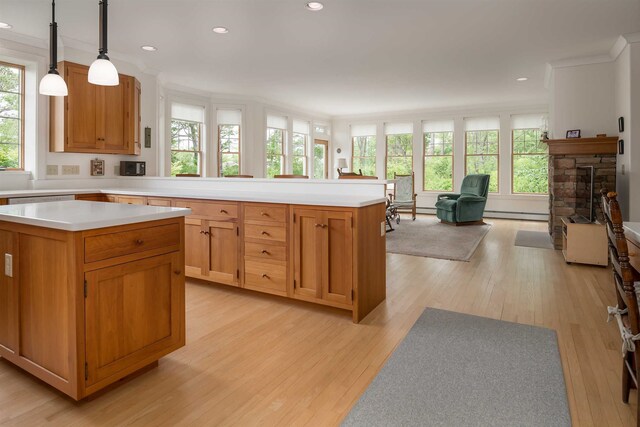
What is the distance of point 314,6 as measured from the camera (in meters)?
3.75

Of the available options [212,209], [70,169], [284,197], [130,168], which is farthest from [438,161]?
[70,169]

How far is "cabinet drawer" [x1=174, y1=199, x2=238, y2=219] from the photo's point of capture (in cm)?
336

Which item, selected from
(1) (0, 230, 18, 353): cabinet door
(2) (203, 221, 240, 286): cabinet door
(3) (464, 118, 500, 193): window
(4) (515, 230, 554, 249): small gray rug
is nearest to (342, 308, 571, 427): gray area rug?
(2) (203, 221, 240, 286): cabinet door

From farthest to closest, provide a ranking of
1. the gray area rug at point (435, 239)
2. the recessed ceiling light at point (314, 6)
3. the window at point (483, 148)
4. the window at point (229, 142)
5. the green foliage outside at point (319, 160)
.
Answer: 1. the green foliage outside at point (319, 160)
2. the window at point (483, 148)
3. the window at point (229, 142)
4. the gray area rug at point (435, 239)
5. the recessed ceiling light at point (314, 6)

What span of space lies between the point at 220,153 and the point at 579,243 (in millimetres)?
6342

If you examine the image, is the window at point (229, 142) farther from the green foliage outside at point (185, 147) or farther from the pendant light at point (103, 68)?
the pendant light at point (103, 68)

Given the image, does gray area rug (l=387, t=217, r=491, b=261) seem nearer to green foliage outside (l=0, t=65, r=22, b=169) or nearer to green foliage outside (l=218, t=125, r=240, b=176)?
green foliage outside (l=218, t=125, r=240, b=176)

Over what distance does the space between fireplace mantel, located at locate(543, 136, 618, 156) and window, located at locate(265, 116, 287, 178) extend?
18.1 feet

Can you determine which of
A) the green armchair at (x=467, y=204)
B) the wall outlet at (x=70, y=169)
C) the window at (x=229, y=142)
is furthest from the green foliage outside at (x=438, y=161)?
the wall outlet at (x=70, y=169)

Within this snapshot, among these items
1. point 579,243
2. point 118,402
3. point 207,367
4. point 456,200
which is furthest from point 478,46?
point 118,402

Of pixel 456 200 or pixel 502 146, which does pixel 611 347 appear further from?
pixel 502 146

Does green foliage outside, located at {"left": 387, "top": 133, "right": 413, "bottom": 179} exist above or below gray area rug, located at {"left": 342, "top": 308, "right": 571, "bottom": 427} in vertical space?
above

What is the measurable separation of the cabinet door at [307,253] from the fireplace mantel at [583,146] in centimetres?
426

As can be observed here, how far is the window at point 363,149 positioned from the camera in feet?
35.2
